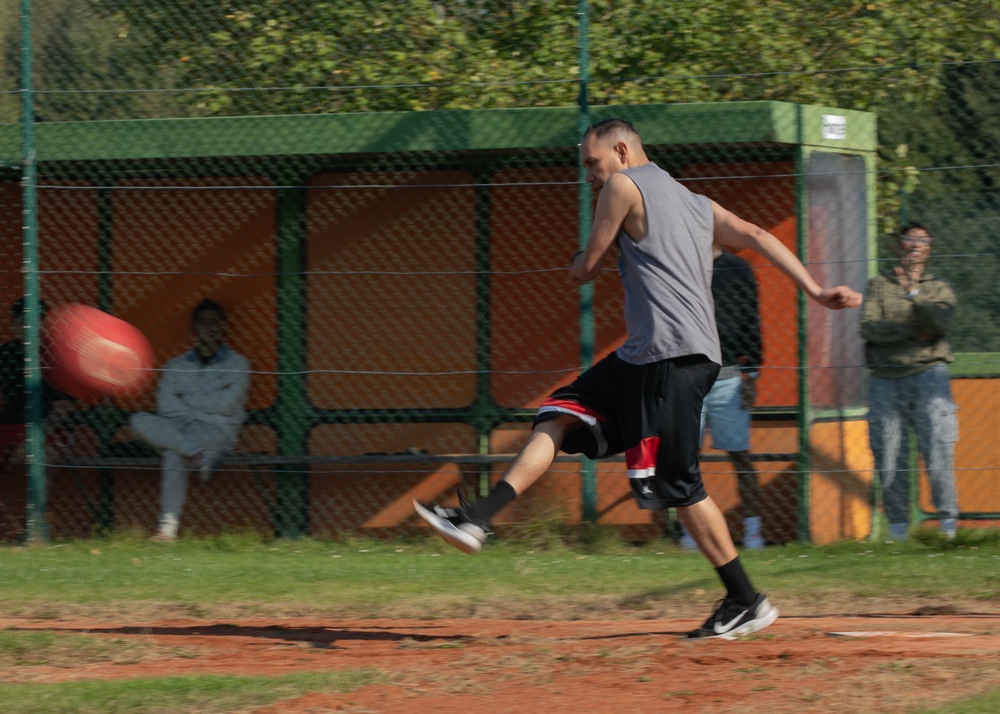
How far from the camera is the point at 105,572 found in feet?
25.9

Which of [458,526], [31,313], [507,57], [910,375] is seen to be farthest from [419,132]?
[458,526]

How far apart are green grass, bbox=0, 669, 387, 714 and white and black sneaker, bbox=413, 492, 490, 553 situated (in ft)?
1.89

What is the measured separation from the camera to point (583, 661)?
17.3ft

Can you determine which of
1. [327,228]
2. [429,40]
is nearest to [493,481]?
[327,228]

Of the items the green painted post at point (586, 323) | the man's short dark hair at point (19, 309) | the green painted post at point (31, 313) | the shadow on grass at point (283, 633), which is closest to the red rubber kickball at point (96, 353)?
the green painted post at point (31, 313)

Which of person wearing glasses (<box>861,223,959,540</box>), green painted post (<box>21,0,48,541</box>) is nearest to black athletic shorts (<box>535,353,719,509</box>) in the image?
person wearing glasses (<box>861,223,959,540</box>)

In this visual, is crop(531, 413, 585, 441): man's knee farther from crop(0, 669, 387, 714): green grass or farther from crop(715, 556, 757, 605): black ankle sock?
A: crop(0, 669, 387, 714): green grass

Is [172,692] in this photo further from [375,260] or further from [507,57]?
[507,57]

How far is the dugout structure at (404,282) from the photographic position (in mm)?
9133

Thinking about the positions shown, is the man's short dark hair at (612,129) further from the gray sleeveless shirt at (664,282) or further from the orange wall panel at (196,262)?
the orange wall panel at (196,262)

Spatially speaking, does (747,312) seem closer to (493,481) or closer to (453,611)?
(493,481)

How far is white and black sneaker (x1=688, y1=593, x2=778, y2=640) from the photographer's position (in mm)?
5617

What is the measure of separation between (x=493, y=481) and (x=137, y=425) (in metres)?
2.40

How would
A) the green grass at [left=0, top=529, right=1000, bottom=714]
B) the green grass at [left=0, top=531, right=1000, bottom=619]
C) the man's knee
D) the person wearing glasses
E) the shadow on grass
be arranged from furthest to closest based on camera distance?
the person wearing glasses < the green grass at [left=0, top=531, right=1000, bottom=619] < the green grass at [left=0, top=529, right=1000, bottom=714] < the shadow on grass < the man's knee
